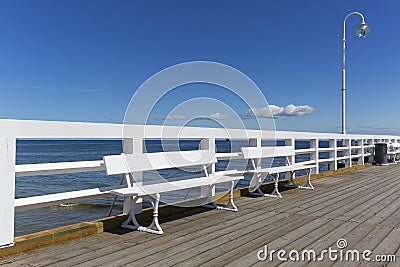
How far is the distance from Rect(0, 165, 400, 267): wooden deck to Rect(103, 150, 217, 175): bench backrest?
0.58m

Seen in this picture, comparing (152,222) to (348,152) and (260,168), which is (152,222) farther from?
(348,152)

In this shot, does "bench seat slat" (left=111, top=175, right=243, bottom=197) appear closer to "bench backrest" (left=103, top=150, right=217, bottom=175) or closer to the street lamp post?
"bench backrest" (left=103, top=150, right=217, bottom=175)

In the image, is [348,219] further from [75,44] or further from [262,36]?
[75,44]

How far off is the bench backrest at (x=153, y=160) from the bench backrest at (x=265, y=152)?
0.78m

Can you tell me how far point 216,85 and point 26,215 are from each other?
607cm

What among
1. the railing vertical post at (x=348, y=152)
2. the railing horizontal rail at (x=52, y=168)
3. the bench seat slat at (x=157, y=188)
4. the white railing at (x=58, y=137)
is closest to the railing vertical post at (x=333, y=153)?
the railing vertical post at (x=348, y=152)

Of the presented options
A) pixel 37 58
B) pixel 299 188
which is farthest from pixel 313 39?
pixel 37 58

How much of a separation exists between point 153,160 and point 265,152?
241 centimetres

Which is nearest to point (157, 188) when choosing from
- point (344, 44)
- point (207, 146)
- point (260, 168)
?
point (207, 146)

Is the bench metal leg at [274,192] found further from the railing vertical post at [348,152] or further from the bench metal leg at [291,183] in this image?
the railing vertical post at [348,152]

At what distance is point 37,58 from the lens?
4097 cm

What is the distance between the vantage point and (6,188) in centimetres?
244

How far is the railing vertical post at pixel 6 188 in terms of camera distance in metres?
2.42

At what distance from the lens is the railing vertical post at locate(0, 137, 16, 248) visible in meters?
2.42
